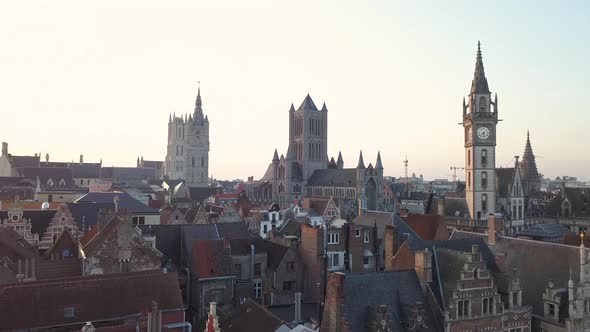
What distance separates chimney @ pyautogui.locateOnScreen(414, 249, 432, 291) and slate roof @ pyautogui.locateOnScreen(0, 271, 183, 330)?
586 inches

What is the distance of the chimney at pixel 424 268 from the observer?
99.1 feet

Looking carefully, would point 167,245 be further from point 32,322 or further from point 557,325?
point 557,325

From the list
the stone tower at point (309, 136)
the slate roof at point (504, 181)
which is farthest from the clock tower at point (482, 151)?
the stone tower at point (309, 136)

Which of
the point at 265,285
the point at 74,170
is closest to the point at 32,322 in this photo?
the point at 265,285

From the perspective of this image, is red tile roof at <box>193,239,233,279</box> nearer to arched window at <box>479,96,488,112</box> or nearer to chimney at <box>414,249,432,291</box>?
chimney at <box>414,249,432,291</box>

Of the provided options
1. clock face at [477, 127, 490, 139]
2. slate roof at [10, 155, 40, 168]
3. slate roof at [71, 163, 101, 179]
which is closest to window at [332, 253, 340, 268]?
clock face at [477, 127, 490, 139]

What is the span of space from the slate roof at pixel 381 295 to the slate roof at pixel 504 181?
54.2 meters

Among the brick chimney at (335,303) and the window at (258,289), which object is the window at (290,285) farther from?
the brick chimney at (335,303)

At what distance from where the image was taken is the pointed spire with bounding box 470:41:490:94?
76.4 m

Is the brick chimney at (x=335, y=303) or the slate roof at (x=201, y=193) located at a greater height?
the slate roof at (x=201, y=193)

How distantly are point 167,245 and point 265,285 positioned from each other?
9.10 m

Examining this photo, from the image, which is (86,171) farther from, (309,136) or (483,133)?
(483,133)

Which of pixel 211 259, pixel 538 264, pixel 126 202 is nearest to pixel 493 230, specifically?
pixel 538 264

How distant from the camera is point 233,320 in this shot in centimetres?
3084
